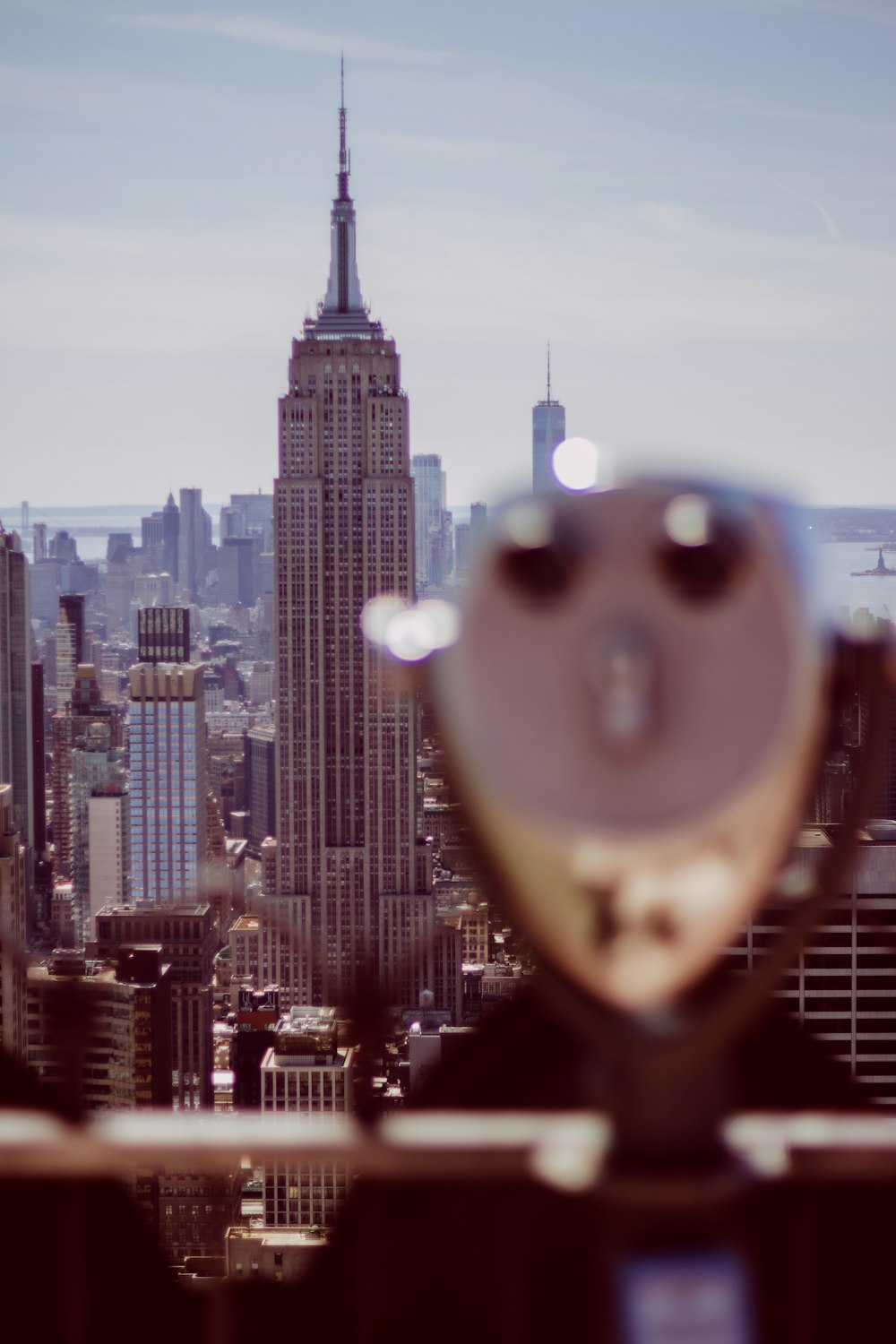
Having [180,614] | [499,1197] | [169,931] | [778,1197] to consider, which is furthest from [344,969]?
[180,614]

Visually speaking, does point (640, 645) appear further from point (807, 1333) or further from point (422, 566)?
point (422, 566)

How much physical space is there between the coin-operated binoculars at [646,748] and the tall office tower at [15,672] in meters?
27.4

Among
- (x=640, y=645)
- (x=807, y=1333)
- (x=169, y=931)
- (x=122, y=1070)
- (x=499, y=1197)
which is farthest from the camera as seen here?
(x=169, y=931)

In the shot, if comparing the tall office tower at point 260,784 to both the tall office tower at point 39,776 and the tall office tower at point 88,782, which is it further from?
the tall office tower at point 39,776

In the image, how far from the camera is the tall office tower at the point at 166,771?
1131 inches

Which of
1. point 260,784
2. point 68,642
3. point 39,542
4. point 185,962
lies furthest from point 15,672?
point 185,962

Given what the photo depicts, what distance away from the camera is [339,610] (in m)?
27.1

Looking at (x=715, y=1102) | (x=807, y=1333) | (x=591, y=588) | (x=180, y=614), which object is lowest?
(x=807, y=1333)

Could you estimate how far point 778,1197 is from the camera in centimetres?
109

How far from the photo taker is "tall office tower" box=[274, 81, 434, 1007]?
26.0m

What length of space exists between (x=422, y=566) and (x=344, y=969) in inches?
917

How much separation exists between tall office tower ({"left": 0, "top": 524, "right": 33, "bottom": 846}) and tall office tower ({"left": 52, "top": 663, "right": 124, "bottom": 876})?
34.5 inches

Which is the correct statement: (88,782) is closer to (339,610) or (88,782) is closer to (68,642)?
(68,642)

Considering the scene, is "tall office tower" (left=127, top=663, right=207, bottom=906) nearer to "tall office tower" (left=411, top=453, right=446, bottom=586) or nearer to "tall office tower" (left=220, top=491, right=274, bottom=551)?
"tall office tower" (left=220, top=491, right=274, bottom=551)
